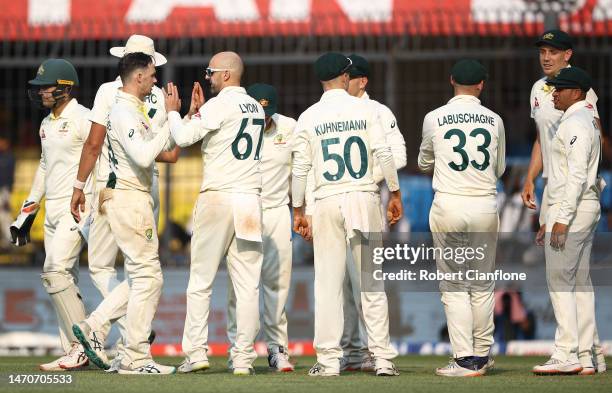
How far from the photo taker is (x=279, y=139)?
11.6 m

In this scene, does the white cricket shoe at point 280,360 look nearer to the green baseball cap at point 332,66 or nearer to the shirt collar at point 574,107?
the green baseball cap at point 332,66

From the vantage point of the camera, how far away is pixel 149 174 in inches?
395

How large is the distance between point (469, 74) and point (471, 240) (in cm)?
125

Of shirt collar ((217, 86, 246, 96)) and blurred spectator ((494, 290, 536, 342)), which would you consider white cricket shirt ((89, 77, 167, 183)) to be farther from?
blurred spectator ((494, 290, 536, 342))

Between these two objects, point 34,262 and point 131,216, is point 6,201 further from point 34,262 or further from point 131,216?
point 131,216

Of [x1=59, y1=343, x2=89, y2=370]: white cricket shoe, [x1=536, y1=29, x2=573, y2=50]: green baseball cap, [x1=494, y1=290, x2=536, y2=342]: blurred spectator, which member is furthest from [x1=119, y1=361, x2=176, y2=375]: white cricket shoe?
[x1=494, y1=290, x2=536, y2=342]: blurred spectator

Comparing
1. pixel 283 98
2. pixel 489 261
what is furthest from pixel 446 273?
pixel 283 98

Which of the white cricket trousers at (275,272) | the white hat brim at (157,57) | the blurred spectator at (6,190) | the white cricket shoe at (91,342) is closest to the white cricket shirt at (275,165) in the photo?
the white cricket trousers at (275,272)

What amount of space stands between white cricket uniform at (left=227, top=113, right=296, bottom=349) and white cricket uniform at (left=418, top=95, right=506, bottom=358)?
1.63 meters

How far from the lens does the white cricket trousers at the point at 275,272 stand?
11258 mm

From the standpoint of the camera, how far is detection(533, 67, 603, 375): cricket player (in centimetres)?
987

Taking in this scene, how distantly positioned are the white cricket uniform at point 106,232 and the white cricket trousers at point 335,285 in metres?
1.37

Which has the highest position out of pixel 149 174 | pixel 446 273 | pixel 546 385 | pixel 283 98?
pixel 283 98

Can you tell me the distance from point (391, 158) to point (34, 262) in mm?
7011
